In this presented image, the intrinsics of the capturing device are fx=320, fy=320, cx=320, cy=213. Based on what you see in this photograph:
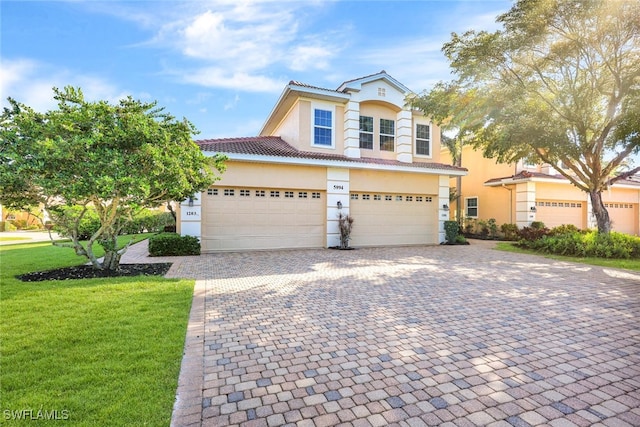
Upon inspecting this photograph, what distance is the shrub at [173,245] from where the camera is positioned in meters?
11.1

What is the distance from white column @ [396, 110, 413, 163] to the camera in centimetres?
1562

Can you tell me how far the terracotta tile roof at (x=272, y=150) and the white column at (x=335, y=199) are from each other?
677mm

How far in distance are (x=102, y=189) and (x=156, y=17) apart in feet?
17.8

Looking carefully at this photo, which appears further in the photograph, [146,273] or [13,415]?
[146,273]

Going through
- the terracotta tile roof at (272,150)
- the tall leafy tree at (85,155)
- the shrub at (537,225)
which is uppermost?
the terracotta tile roof at (272,150)

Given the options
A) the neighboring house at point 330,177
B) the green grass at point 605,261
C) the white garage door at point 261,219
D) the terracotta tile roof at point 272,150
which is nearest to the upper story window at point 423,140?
the neighboring house at point 330,177

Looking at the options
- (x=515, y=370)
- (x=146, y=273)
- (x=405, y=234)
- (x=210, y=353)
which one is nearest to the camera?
(x=515, y=370)

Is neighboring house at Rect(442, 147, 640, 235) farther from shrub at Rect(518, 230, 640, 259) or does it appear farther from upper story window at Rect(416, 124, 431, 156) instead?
upper story window at Rect(416, 124, 431, 156)

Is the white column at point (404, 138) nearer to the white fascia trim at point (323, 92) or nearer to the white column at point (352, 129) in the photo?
the white column at point (352, 129)

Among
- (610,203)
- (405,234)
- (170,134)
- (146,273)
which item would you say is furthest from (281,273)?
(610,203)

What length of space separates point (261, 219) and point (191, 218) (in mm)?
2626

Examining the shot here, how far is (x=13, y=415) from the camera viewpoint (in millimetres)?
2398

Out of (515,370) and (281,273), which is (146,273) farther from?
(515,370)

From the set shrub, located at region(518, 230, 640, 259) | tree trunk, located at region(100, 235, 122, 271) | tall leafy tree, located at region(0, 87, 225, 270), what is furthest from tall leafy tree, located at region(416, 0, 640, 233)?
tree trunk, located at region(100, 235, 122, 271)
